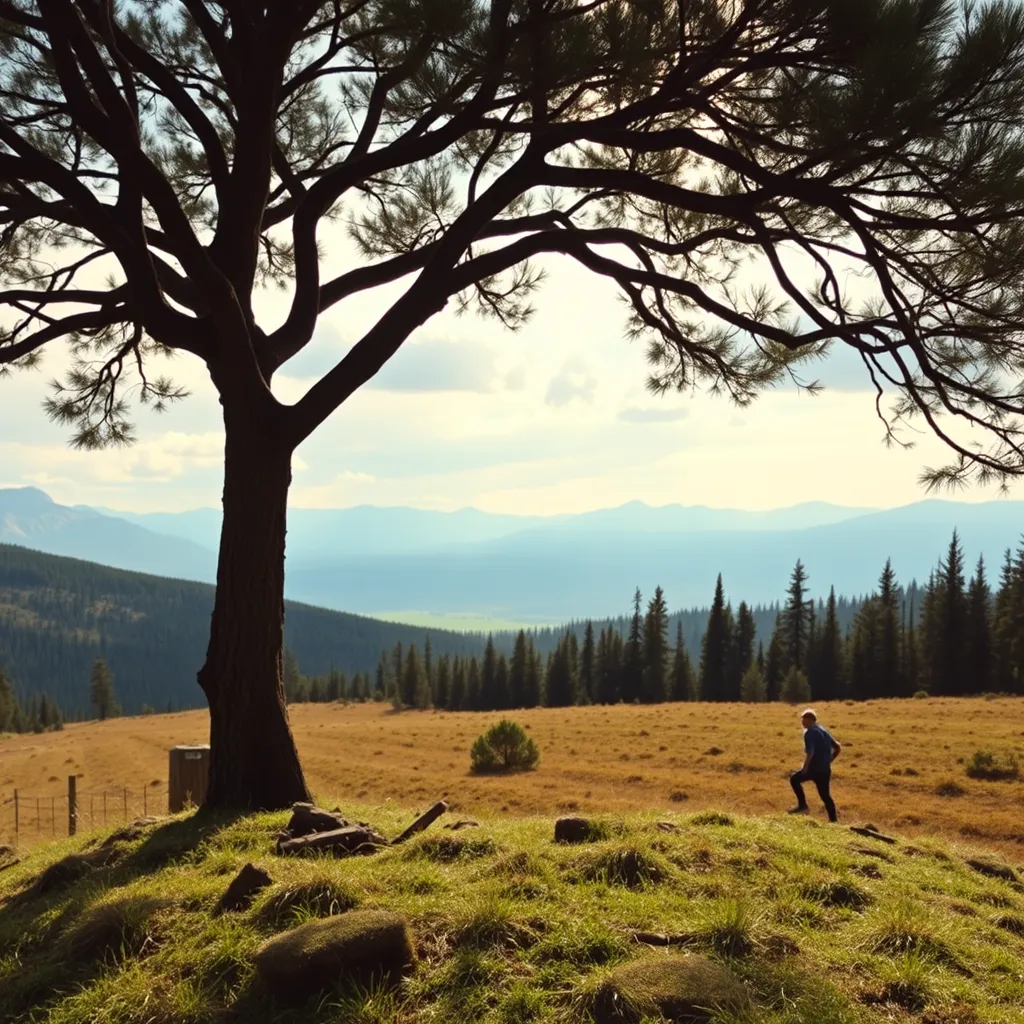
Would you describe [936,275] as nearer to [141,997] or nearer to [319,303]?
[319,303]

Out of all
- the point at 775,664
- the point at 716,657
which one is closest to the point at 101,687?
the point at 716,657

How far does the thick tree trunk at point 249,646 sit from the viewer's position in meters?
6.49

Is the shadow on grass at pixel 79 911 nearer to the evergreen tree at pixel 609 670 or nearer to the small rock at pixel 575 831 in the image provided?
the small rock at pixel 575 831

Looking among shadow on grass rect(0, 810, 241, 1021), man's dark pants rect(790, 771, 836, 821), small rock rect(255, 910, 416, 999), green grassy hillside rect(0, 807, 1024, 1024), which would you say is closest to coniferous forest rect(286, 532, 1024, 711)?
man's dark pants rect(790, 771, 836, 821)

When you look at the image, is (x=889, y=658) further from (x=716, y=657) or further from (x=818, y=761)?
(x=818, y=761)

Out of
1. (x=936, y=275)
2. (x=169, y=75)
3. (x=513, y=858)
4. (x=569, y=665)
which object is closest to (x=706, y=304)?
(x=936, y=275)

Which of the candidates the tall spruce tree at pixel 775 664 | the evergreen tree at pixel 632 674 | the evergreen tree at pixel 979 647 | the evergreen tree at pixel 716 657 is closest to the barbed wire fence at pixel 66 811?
the evergreen tree at pixel 632 674

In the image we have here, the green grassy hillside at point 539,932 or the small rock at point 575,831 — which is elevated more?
the small rock at point 575,831

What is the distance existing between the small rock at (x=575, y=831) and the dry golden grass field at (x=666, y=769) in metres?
3.29

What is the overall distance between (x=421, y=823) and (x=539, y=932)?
7.35 feet

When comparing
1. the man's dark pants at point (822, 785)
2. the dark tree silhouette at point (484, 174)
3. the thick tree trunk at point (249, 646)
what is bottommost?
the man's dark pants at point (822, 785)

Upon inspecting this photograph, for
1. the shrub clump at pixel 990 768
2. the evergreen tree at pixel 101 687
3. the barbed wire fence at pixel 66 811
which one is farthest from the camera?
the evergreen tree at pixel 101 687

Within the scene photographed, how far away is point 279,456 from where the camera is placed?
21.8 ft

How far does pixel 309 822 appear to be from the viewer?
Result: 5.61 meters
